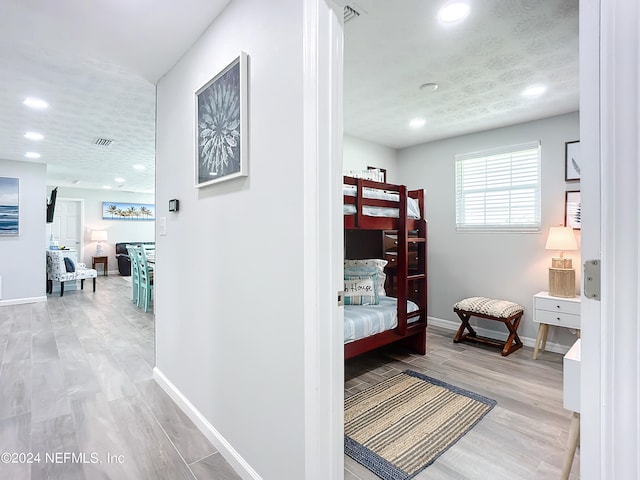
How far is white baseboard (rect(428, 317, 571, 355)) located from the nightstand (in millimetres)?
176

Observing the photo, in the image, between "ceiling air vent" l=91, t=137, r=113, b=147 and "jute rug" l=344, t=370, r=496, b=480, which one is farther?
"ceiling air vent" l=91, t=137, r=113, b=147

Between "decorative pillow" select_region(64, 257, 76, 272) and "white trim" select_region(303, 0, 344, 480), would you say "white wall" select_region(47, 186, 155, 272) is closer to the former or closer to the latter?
"decorative pillow" select_region(64, 257, 76, 272)

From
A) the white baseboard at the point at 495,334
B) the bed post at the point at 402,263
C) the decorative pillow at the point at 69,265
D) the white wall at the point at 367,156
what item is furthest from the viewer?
the decorative pillow at the point at 69,265

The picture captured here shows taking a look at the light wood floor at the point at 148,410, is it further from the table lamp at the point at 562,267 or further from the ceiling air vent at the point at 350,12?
the ceiling air vent at the point at 350,12

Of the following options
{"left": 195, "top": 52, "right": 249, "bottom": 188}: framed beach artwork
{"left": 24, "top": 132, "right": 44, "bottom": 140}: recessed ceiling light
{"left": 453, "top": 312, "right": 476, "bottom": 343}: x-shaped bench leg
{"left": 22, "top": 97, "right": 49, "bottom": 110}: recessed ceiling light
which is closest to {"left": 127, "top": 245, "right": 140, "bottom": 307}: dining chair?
{"left": 24, "top": 132, "right": 44, "bottom": 140}: recessed ceiling light

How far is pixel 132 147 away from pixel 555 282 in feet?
17.6

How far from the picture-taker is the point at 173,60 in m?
2.36

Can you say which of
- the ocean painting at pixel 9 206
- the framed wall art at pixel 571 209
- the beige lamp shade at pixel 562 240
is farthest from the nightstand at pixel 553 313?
the ocean painting at pixel 9 206

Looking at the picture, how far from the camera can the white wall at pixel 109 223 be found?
9.07 meters

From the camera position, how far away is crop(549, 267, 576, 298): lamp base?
10.6 ft

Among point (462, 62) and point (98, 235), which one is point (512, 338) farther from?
point (98, 235)

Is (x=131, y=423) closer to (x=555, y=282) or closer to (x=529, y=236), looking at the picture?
(x=555, y=282)

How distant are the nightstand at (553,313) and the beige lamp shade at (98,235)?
9.87 meters

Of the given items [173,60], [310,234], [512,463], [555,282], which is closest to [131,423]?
[310,234]
